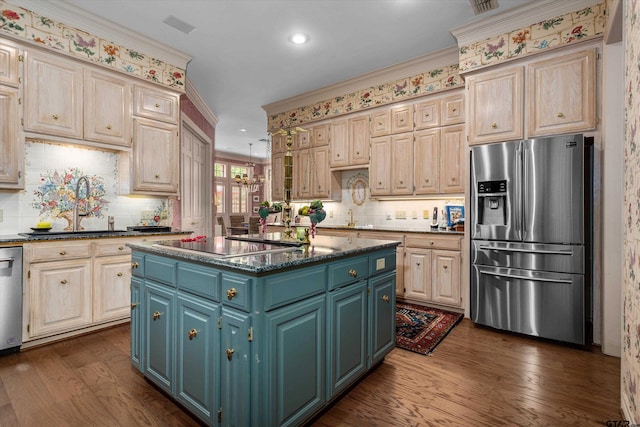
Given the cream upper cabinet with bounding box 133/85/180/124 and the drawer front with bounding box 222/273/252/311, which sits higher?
the cream upper cabinet with bounding box 133/85/180/124

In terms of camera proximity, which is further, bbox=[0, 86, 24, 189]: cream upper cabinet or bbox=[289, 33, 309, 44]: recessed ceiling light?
bbox=[289, 33, 309, 44]: recessed ceiling light

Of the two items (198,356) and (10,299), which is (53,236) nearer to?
(10,299)

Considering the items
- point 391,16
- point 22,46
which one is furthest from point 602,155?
point 22,46

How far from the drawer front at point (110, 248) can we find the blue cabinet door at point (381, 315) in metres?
2.60

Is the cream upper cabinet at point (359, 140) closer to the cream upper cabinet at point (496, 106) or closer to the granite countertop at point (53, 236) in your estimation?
the cream upper cabinet at point (496, 106)

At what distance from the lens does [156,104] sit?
385 centimetres

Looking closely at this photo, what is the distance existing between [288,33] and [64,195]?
2964mm

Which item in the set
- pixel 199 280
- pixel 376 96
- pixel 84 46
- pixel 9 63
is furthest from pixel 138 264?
pixel 376 96

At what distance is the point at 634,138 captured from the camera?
1646 mm

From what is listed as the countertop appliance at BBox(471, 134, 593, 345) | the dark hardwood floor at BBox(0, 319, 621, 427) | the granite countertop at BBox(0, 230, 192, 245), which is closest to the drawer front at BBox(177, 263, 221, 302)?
the dark hardwood floor at BBox(0, 319, 621, 427)

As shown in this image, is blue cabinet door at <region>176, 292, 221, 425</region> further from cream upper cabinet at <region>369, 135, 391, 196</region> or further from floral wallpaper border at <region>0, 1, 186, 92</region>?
cream upper cabinet at <region>369, 135, 391, 196</region>

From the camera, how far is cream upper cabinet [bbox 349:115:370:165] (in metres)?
4.79

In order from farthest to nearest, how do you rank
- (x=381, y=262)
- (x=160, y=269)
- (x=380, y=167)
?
1. (x=380, y=167)
2. (x=381, y=262)
3. (x=160, y=269)

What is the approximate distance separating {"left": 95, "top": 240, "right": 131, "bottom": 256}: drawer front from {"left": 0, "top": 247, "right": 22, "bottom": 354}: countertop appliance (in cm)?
57
